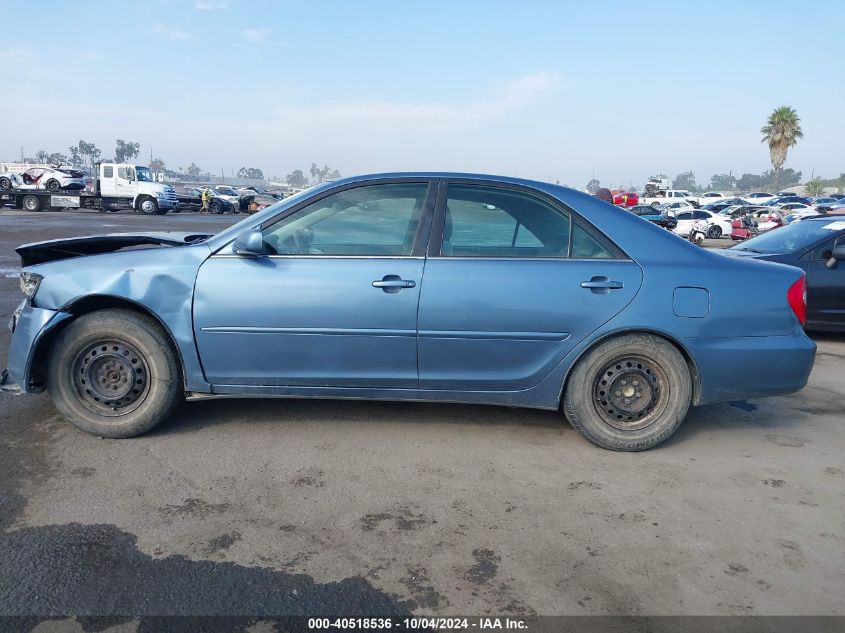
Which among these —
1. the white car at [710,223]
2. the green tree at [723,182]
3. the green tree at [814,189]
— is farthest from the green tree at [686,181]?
the white car at [710,223]

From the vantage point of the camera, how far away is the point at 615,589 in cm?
261

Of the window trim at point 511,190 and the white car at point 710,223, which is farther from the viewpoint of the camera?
the white car at point 710,223

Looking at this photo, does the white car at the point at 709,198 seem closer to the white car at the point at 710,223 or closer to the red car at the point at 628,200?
the white car at the point at 710,223

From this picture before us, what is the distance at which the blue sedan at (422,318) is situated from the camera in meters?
3.79

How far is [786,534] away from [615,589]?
104 centimetres

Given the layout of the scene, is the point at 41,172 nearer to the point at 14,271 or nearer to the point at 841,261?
the point at 14,271

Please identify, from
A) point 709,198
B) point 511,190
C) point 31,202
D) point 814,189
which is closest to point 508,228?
point 511,190

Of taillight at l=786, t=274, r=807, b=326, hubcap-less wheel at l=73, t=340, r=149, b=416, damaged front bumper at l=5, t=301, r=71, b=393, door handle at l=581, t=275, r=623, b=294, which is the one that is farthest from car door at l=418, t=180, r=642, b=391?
damaged front bumper at l=5, t=301, r=71, b=393

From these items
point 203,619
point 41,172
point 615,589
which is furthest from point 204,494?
point 41,172

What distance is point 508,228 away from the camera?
13.2 ft

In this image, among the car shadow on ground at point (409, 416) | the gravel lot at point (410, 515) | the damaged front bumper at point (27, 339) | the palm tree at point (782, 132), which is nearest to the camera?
the gravel lot at point (410, 515)

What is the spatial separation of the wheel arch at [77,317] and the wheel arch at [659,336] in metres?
2.27

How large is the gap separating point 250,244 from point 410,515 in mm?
1731

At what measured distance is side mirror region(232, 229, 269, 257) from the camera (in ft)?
12.2
